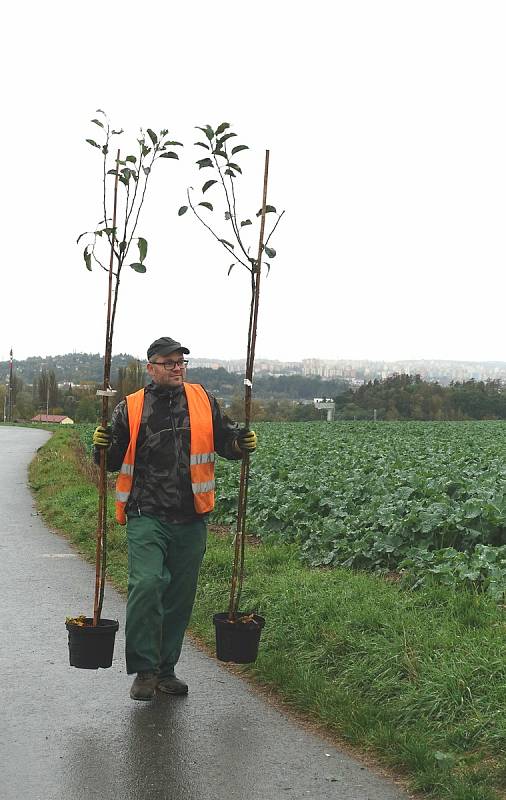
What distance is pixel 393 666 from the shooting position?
18.4ft

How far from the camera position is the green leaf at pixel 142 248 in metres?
5.81

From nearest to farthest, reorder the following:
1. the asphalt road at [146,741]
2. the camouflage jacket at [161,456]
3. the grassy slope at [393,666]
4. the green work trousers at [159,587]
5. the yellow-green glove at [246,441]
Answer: the asphalt road at [146,741] → the grassy slope at [393,666] → the green work trousers at [159,587] → the camouflage jacket at [161,456] → the yellow-green glove at [246,441]

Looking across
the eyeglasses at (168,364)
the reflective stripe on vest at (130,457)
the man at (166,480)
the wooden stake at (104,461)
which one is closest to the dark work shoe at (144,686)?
the man at (166,480)

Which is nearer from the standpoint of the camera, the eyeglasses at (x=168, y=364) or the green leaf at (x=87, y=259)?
the eyeglasses at (x=168, y=364)

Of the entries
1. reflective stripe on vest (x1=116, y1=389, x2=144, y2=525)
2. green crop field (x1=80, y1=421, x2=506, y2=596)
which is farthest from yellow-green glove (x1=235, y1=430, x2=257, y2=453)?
green crop field (x1=80, y1=421, x2=506, y2=596)

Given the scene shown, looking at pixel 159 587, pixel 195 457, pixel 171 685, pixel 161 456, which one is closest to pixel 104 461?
pixel 161 456

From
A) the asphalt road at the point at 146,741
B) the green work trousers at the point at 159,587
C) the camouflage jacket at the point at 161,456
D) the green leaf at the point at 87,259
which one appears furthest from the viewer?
the green leaf at the point at 87,259

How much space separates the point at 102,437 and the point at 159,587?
2.94 ft

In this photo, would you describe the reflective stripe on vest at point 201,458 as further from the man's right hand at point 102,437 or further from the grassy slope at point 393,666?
the grassy slope at point 393,666

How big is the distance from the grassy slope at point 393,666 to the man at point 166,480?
811 millimetres

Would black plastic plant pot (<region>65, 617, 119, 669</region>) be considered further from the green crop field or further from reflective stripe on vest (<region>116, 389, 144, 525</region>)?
the green crop field

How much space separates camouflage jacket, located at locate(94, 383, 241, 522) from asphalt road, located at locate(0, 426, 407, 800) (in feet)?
3.55

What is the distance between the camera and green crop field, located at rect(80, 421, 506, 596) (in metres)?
8.30

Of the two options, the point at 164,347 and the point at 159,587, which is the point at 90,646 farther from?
the point at 164,347
